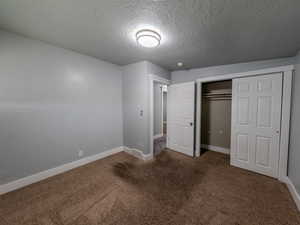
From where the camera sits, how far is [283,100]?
2.22 metres

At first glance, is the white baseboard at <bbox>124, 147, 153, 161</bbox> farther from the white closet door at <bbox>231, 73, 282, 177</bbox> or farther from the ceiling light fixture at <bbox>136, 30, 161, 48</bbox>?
the ceiling light fixture at <bbox>136, 30, 161, 48</bbox>

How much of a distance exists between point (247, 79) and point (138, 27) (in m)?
2.52

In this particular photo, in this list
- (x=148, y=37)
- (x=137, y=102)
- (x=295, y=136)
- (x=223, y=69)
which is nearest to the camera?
(x=148, y=37)

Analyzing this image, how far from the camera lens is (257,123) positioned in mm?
2492

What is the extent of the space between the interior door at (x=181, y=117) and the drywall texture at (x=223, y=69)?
31cm

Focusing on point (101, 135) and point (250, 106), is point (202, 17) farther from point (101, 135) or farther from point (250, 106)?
point (101, 135)

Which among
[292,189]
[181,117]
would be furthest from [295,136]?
[181,117]

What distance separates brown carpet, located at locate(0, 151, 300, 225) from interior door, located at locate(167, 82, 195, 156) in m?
0.90

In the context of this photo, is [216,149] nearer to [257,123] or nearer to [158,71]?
[257,123]

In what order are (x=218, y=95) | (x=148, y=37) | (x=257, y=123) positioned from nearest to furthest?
(x=148, y=37) → (x=257, y=123) → (x=218, y=95)

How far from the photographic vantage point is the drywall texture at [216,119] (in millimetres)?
3469

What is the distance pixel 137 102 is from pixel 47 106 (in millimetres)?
1828

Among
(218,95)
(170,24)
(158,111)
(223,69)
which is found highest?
(170,24)

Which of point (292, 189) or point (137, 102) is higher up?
point (137, 102)
